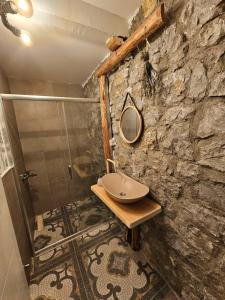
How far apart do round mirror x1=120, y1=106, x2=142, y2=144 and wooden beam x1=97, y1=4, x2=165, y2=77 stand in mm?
480

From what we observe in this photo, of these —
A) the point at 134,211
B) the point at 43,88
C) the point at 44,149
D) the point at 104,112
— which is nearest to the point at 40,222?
the point at 44,149

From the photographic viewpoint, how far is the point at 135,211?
1.13 m

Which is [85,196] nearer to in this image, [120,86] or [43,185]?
[43,185]

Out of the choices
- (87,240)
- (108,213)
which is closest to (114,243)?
(87,240)

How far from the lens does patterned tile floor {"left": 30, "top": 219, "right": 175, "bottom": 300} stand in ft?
3.94

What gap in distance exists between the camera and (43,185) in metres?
2.32

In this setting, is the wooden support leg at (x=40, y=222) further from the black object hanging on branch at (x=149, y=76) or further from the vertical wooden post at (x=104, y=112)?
the black object hanging on branch at (x=149, y=76)

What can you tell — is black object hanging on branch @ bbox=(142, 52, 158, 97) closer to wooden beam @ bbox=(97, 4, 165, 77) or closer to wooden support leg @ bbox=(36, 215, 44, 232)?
wooden beam @ bbox=(97, 4, 165, 77)

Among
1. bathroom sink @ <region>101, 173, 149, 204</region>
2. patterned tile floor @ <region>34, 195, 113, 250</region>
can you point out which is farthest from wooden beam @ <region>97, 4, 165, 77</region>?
patterned tile floor @ <region>34, 195, 113, 250</region>

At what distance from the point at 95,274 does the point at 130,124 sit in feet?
5.16

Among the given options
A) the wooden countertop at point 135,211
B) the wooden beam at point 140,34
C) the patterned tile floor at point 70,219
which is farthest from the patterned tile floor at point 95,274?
the wooden beam at point 140,34

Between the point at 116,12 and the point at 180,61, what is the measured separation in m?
0.78

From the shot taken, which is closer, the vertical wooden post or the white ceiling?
the white ceiling

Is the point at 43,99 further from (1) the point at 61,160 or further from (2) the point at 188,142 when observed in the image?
(2) the point at 188,142
